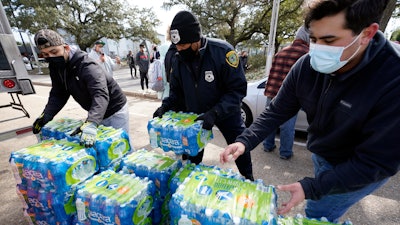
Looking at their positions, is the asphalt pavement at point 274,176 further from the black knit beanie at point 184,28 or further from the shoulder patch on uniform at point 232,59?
the black knit beanie at point 184,28

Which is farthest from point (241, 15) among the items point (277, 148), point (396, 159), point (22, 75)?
point (396, 159)

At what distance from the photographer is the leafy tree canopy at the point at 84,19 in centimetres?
1938

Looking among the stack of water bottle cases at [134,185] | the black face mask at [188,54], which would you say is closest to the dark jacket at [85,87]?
the stack of water bottle cases at [134,185]

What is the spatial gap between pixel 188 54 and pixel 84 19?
26784 mm

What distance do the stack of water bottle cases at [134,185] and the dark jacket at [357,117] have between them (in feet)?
1.23

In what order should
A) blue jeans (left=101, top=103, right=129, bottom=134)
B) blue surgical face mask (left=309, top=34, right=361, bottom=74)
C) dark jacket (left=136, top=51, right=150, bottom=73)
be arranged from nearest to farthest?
1. blue surgical face mask (left=309, top=34, right=361, bottom=74)
2. blue jeans (left=101, top=103, right=129, bottom=134)
3. dark jacket (left=136, top=51, right=150, bottom=73)

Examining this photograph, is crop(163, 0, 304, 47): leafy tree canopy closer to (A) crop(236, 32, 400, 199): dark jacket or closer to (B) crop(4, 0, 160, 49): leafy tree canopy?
(B) crop(4, 0, 160, 49): leafy tree canopy

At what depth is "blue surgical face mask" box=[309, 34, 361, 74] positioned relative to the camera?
1050 mm

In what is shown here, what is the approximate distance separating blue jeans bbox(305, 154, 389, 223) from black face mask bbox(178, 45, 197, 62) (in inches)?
51.8

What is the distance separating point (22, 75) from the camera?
9.04 ft

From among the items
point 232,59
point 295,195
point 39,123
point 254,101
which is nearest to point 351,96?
point 295,195

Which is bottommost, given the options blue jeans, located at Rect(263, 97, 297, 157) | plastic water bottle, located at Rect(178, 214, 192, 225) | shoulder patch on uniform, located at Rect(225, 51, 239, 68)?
blue jeans, located at Rect(263, 97, 297, 157)

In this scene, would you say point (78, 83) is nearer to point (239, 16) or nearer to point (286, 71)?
point (286, 71)

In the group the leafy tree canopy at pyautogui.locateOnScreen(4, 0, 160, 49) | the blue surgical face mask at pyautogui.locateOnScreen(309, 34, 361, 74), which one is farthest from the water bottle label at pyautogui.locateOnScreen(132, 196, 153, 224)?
the leafy tree canopy at pyautogui.locateOnScreen(4, 0, 160, 49)
